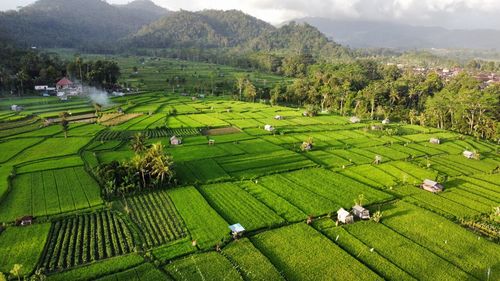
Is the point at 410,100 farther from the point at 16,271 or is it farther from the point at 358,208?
the point at 16,271

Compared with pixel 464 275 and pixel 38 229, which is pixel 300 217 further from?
pixel 38 229

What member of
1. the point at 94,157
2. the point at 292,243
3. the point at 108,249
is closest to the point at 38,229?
the point at 108,249

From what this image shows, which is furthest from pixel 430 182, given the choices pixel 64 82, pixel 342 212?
pixel 64 82

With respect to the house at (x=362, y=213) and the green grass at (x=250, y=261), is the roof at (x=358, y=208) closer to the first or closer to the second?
the house at (x=362, y=213)

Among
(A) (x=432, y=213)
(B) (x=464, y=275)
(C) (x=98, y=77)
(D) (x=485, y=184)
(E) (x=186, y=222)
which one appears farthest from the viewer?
(C) (x=98, y=77)

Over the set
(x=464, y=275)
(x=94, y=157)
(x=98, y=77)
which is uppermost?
(x=98, y=77)
